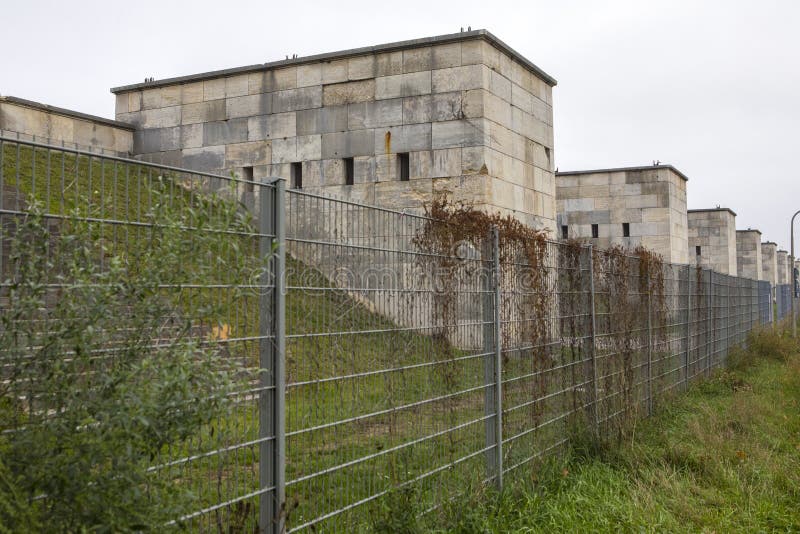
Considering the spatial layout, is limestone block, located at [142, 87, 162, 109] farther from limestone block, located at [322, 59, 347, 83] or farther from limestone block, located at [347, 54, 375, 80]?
limestone block, located at [347, 54, 375, 80]

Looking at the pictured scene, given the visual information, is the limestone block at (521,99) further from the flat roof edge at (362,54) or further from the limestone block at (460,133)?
the limestone block at (460,133)

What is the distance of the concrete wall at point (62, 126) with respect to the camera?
1566 cm

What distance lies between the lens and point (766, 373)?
14.8 metres

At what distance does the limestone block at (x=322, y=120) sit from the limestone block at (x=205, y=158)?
2.04 m

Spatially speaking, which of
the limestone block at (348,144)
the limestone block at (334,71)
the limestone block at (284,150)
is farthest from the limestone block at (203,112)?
the limestone block at (348,144)

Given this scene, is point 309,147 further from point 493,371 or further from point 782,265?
point 782,265

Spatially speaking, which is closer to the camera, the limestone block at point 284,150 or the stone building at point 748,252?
the limestone block at point 284,150

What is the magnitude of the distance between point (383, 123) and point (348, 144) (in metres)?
0.86

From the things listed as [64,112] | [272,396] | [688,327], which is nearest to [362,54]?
[64,112]

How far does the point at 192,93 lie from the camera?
712 inches

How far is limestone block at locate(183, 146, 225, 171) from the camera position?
17609mm

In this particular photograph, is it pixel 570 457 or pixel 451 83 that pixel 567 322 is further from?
pixel 451 83

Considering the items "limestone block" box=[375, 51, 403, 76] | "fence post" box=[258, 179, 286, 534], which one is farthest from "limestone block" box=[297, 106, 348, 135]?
"fence post" box=[258, 179, 286, 534]

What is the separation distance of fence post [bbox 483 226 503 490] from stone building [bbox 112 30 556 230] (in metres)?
8.43
